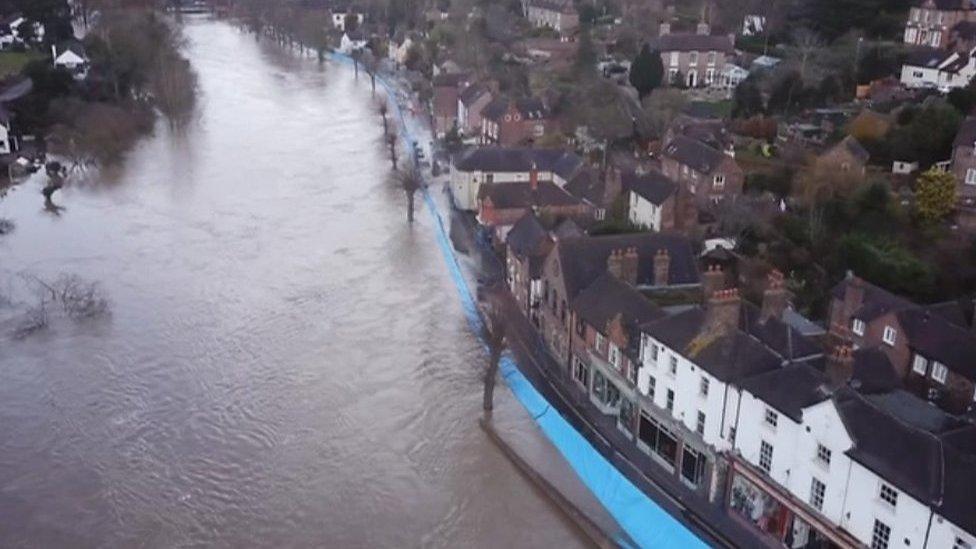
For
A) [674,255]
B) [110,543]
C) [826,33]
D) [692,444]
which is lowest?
[110,543]

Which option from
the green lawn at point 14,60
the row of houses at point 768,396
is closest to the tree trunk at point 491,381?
the row of houses at point 768,396

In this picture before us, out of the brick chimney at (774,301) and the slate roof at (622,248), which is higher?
the brick chimney at (774,301)

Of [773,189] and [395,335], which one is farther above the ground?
[773,189]

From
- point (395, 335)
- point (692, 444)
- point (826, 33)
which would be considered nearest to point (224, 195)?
point (395, 335)

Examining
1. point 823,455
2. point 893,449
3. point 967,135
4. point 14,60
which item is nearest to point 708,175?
point 967,135

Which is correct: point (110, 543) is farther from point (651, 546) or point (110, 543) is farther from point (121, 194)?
point (121, 194)

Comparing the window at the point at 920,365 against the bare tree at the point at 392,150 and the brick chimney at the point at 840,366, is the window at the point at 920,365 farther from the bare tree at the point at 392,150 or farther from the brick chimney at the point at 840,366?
the bare tree at the point at 392,150

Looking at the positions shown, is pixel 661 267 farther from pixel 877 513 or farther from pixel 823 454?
pixel 877 513

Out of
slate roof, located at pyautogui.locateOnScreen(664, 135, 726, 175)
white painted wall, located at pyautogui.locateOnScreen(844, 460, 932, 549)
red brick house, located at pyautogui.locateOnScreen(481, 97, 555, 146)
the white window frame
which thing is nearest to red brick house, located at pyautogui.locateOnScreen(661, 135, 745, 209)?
slate roof, located at pyautogui.locateOnScreen(664, 135, 726, 175)
